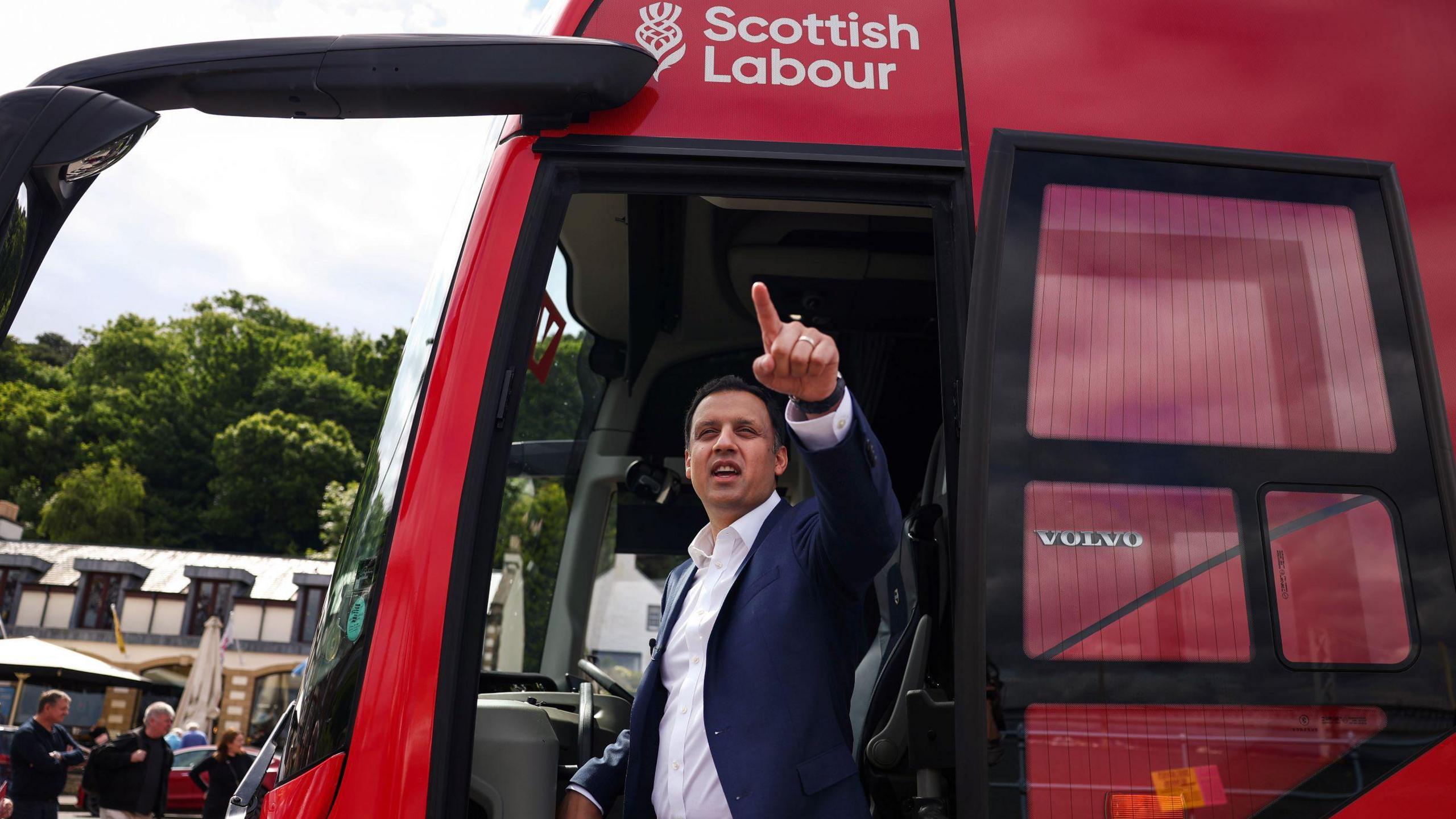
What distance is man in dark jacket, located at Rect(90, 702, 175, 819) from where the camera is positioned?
994 centimetres

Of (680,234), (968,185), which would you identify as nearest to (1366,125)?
(968,185)

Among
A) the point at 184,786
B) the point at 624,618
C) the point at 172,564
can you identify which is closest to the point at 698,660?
the point at 624,618

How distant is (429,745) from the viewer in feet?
6.25

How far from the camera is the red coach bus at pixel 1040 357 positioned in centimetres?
192

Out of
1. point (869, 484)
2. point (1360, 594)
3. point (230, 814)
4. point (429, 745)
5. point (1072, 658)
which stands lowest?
point (230, 814)

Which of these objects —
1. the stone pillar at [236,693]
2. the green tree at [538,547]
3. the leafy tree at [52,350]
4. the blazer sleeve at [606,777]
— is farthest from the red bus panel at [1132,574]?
the leafy tree at [52,350]

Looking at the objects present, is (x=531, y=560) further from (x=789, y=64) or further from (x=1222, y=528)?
(x=1222, y=528)

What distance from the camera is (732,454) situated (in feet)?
7.91

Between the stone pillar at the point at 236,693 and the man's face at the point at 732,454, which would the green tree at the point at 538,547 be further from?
the stone pillar at the point at 236,693

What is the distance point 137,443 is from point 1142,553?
71.7 metres

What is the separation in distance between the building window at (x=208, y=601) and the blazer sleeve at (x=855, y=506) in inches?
1612

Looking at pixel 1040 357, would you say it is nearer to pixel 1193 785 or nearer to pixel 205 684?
pixel 1193 785

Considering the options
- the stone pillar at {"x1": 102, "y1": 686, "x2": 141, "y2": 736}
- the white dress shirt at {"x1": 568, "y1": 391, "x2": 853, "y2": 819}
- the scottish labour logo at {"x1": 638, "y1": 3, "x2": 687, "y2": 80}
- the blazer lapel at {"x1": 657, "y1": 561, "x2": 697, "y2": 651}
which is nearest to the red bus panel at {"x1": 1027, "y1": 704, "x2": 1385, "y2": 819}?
the white dress shirt at {"x1": 568, "y1": 391, "x2": 853, "y2": 819}

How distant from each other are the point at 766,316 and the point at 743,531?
0.68 meters
